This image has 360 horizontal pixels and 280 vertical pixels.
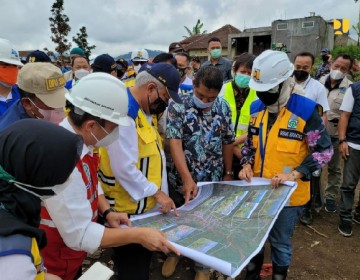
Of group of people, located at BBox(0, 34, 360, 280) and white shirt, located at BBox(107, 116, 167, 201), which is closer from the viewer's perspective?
group of people, located at BBox(0, 34, 360, 280)

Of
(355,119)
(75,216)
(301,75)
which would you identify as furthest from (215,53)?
(75,216)

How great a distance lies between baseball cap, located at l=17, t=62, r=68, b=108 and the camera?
2.05 metres

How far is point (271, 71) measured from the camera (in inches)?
88.7

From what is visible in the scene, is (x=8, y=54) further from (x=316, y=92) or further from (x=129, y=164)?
(x=316, y=92)

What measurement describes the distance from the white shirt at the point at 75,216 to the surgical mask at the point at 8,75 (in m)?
2.14

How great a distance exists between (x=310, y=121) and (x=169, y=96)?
1.07 meters

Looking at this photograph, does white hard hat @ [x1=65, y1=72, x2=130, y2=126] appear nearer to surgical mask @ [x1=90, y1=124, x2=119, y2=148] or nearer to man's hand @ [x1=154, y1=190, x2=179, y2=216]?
surgical mask @ [x1=90, y1=124, x2=119, y2=148]

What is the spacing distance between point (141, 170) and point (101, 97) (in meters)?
0.74

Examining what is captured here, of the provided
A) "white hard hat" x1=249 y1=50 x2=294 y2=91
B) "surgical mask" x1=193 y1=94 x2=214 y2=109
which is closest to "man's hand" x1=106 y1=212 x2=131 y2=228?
"surgical mask" x1=193 y1=94 x2=214 y2=109

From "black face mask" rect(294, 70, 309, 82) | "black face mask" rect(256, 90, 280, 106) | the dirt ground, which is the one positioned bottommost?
the dirt ground

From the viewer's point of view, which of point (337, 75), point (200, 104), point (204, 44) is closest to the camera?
point (200, 104)

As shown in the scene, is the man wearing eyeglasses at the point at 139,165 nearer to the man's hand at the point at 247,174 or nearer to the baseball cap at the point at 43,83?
the baseball cap at the point at 43,83

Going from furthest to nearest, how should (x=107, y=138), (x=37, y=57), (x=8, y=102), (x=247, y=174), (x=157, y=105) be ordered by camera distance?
(x=37, y=57), (x=8, y=102), (x=247, y=174), (x=157, y=105), (x=107, y=138)

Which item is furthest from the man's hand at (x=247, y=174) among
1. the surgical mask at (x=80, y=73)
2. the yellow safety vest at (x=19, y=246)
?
the surgical mask at (x=80, y=73)
